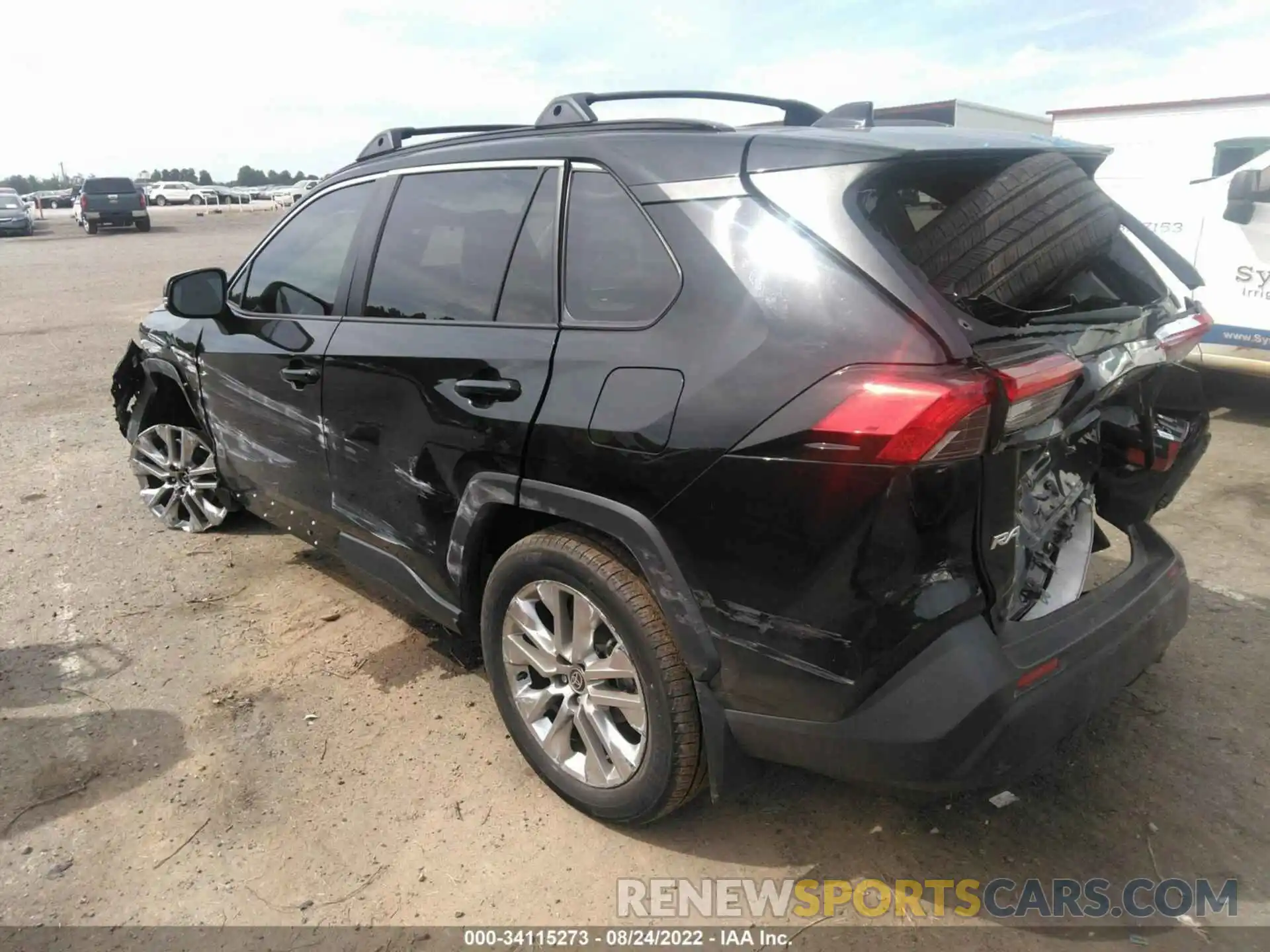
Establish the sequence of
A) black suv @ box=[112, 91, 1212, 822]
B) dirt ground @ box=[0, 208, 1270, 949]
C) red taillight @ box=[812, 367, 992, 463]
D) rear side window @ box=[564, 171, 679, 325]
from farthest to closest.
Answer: dirt ground @ box=[0, 208, 1270, 949], rear side window @ box=[564, 171, 679, 325], black suv @ box=[112, 91, 1212, 822], red taillight @ box=[812, 367, 992, 463]

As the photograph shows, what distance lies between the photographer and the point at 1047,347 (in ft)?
6.55

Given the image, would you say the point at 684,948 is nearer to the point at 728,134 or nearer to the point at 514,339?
the point at 514,339

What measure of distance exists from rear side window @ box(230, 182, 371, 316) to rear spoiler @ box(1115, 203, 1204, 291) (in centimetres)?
261

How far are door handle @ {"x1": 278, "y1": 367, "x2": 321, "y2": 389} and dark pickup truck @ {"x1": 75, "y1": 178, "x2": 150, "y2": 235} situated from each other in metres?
32.5

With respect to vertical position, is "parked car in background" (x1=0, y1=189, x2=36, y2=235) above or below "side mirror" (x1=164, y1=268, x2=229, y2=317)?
above

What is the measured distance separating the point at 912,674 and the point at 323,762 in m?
1.96

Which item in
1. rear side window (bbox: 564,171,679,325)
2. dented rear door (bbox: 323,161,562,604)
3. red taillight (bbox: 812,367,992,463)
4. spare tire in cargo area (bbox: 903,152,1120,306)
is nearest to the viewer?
red taillight (bbox: 812,367,992,463)

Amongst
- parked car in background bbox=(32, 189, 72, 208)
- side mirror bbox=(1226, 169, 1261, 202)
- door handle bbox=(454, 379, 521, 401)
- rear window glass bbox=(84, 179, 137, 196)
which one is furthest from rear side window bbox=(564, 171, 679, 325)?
parked car in background bbox=(32, 189, 72, 208)

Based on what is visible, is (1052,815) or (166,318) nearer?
(1052,815)

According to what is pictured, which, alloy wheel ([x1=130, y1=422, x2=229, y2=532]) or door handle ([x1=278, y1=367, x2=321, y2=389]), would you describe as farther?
alloy wheel ([x1=130, y1=422, x2=229, y2=532])

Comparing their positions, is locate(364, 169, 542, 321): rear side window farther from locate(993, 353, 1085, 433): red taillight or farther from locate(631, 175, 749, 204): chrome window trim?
locate(993, 353, 1085, 433): red taillight

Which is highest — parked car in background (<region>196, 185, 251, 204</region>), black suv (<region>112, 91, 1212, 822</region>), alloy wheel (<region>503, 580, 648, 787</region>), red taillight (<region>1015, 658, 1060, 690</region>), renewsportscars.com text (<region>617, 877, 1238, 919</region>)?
parked car in background (<region>196, 185, 251, 204</region>)

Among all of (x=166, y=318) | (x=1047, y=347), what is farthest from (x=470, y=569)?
(x=166, y=318)

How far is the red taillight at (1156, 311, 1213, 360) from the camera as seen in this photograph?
95.3 inches
